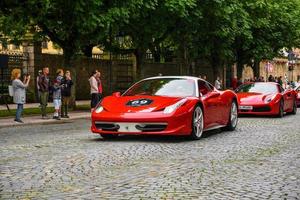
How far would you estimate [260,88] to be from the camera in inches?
857

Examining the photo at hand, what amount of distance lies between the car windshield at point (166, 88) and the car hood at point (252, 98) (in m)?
7.85

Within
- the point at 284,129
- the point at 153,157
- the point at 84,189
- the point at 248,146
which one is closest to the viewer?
the point at 84,189

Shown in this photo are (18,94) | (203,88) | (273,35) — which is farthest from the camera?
(273,35)

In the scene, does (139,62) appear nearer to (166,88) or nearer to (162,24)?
(162,24)

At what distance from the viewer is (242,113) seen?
2078cm

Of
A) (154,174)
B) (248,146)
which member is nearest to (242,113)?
(248,146)

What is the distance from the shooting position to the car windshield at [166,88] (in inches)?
501

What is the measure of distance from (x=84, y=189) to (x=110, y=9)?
15.5 meters

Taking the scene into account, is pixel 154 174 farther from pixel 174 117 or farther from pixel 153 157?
pixel 174 117

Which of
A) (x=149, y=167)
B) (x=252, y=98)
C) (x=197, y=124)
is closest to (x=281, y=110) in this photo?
(x=252, y=98)

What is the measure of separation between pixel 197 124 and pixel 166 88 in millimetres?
1131

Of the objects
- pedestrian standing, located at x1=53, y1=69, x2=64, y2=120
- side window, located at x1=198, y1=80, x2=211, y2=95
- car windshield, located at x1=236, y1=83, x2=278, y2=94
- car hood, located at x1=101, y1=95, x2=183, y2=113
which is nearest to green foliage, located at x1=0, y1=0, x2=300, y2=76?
pedestrian standing, located at x1=53, y1=69, x2=64, y2=120

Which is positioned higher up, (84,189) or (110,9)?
(110,9)

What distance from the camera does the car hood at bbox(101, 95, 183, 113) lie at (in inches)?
463
